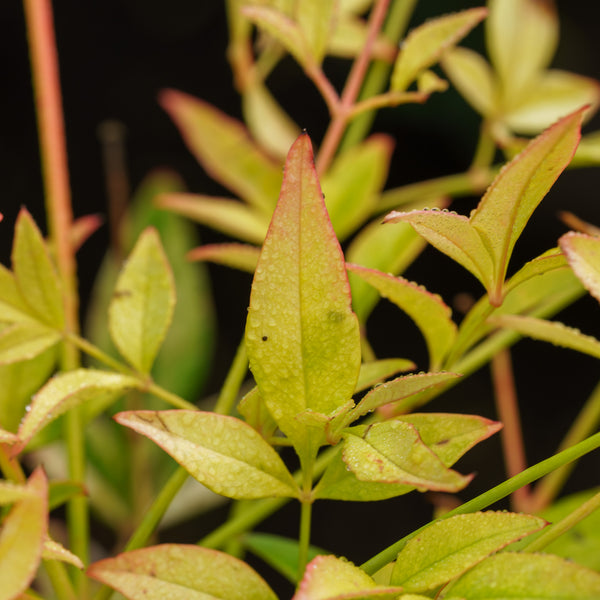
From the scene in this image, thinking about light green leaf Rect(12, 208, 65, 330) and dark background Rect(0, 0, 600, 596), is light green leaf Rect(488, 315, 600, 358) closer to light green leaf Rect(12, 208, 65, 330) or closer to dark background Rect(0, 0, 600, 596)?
light green leaf Rect(12, 208, 65, 330)

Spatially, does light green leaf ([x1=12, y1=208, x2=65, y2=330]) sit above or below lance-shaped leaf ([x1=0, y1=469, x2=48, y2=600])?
above

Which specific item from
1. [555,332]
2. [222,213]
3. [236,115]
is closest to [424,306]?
[555,332]

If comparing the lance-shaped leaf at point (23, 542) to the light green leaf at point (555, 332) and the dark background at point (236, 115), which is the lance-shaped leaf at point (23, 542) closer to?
the light green leaf at point (555, 332)

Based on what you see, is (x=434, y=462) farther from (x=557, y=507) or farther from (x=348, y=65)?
(x=348, y=65)

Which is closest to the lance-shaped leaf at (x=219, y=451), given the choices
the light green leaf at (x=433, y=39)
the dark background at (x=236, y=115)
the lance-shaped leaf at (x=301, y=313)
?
the lance-shaped leaf at (x=301, y=313)

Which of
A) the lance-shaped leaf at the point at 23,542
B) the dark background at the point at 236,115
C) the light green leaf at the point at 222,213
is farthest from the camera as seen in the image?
the dark background at the point at 236,115

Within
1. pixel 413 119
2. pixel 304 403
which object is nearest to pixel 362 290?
pixel 304 403

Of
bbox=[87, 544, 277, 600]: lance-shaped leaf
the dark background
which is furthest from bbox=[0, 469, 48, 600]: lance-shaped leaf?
the dark background
